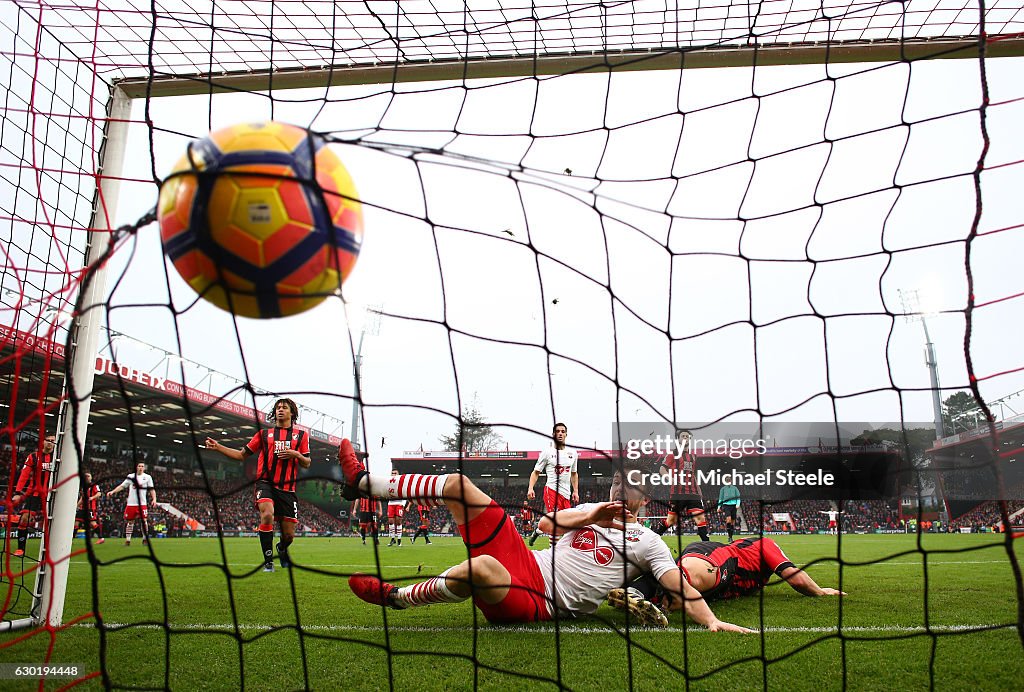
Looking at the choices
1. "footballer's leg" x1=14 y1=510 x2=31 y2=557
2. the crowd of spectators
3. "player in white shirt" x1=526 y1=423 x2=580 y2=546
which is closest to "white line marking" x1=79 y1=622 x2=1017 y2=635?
"footballer's leg" x1=14 y1=510 x2=31 y2=557

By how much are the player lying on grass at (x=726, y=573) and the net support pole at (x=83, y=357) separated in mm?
2732

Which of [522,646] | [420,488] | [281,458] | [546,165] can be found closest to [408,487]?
[420,488]

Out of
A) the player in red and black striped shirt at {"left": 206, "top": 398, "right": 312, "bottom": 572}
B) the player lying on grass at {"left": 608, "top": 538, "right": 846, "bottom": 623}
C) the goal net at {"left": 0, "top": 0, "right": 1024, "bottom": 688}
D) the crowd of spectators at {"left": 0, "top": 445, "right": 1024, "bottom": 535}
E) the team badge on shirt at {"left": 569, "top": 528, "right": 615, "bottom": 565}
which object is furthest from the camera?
the crowd of spectators at {"left": 0, "top": 445, "right": 1024, "bottom": 535}

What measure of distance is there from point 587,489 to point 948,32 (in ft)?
78.6

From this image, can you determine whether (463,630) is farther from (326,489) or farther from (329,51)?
(326,489)

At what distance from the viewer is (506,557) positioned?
3139mm

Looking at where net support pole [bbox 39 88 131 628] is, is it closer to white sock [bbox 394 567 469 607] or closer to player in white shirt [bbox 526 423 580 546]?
white sock [bbox 394 567 469 607]

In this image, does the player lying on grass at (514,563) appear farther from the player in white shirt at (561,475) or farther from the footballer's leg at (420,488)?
the player in white shirt at (561,475)

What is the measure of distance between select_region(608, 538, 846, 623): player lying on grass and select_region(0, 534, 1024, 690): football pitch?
98mm

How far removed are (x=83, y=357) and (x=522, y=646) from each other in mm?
2536

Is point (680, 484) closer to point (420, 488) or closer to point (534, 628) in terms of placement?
point (534, 628)

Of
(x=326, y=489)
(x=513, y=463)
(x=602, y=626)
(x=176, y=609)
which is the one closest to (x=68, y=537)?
(x=176, y=609)

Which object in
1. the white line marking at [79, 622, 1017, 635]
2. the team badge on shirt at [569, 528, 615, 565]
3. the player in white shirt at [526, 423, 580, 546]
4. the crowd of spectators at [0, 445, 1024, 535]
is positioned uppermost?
the player in white shirt at [526, 423, 580, 546]

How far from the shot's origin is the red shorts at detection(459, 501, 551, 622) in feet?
10.2
